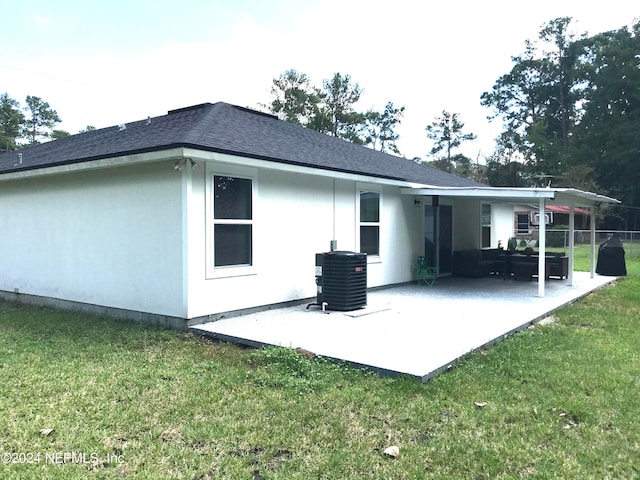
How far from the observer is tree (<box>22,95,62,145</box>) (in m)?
42.2

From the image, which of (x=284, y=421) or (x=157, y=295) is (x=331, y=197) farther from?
(x=284, y=421)

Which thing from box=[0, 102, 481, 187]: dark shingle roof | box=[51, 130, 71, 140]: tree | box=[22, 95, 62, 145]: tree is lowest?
box=[0, 102, 481, 187]: dark shingle roof

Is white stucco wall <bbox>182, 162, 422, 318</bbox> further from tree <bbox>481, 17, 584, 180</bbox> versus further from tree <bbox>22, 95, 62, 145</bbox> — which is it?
tree <bbox>22, 95, 62, 145</bbox>

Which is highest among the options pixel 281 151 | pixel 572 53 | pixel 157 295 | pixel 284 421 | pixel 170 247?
pixel 572 53

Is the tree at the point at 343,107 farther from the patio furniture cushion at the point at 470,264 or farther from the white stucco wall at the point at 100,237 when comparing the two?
the white stucco wall at the point at 100,237

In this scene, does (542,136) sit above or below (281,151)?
above

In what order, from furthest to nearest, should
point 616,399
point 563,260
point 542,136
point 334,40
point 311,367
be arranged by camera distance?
point 542,136 → point 334,40 → point 563,260 → point 311,367 → point 616,399

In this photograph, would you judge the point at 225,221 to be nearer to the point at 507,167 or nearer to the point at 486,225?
the point at 486,225

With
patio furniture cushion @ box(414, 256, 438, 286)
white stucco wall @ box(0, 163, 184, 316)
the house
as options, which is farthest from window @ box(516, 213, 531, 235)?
white stucco wall @ box(0, 163, 184, 316)

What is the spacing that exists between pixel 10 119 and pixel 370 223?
136 ft

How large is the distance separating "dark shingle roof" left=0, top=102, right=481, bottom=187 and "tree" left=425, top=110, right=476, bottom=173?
43770mm

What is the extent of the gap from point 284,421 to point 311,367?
1.15m

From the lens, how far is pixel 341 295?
7.39 metres

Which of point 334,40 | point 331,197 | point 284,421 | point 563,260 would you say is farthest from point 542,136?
point 284,421
